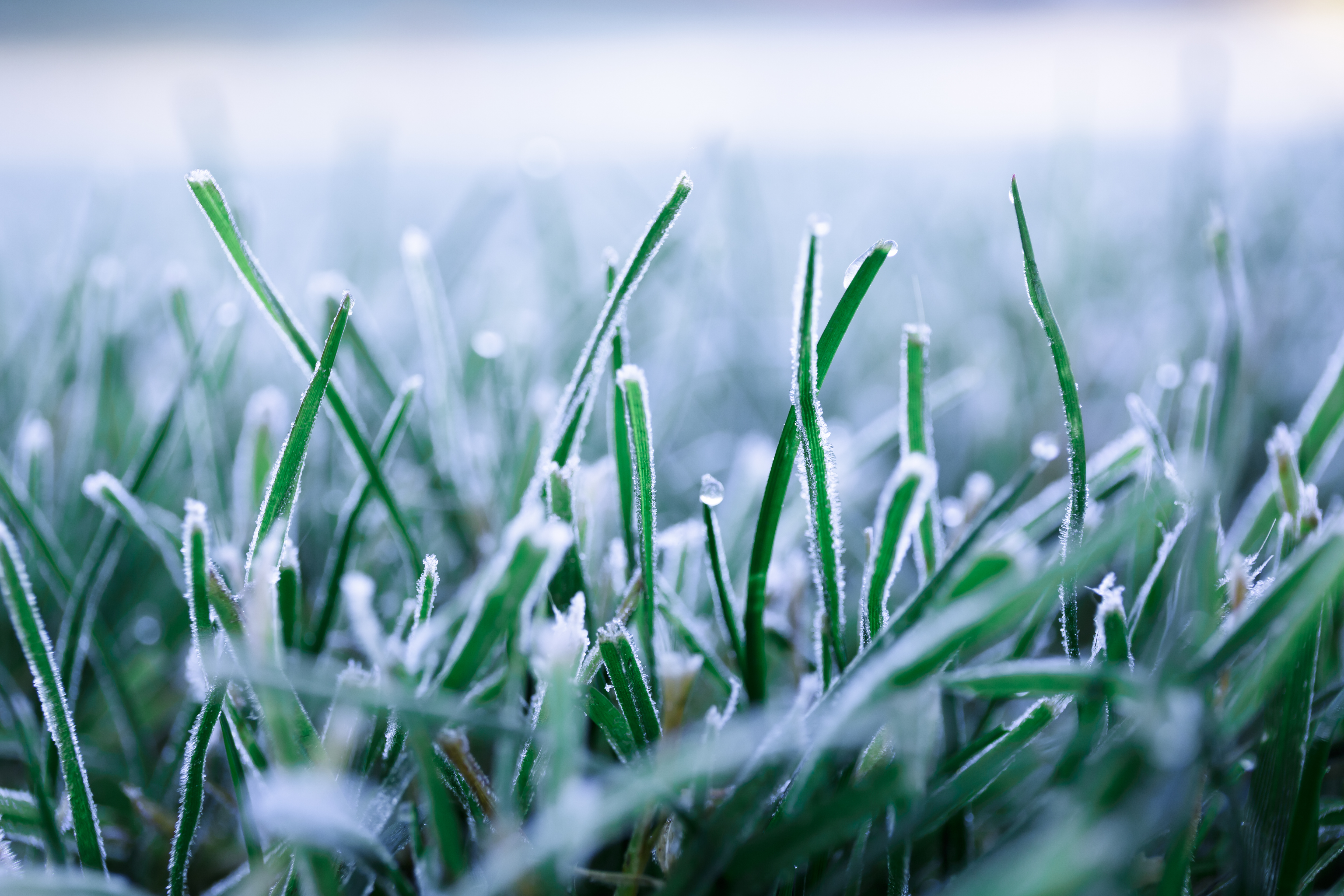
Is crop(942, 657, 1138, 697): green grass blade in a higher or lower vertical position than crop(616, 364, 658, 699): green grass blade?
lower

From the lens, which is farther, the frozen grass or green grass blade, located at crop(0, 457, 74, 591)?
green grass blade, located at crop(0, 457, 74, 591)

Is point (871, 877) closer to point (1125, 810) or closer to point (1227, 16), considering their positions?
point (1125, 810)

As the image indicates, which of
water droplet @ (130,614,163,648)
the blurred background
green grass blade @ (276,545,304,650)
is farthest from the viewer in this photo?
the blurred background

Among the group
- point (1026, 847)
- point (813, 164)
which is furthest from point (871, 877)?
point (813, 164)

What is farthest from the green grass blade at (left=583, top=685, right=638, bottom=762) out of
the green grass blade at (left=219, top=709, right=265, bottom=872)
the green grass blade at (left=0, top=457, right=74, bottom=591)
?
the green grass blade at (left=0, top=457, right=74, bottom=591)

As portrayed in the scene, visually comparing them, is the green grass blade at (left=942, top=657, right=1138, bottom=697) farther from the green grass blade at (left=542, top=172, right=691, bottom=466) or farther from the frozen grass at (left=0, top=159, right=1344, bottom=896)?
the green grass blade at (left=542, top=172, right=691, bottom=466)

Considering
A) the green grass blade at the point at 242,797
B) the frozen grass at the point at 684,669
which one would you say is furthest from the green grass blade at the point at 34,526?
the green grass blade at the point at 242,797

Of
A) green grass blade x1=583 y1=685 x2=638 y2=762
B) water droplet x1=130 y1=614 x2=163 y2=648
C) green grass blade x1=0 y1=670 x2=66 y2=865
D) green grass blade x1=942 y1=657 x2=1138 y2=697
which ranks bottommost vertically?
water droplet x1=130 y1=614 x2=163 y2=648
